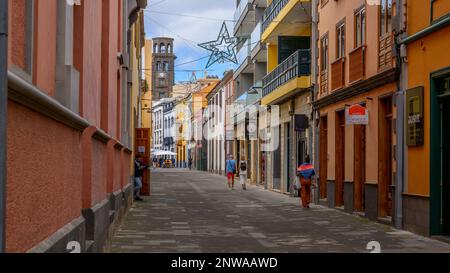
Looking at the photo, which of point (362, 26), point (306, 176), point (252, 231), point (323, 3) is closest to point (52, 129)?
point (252, 231)

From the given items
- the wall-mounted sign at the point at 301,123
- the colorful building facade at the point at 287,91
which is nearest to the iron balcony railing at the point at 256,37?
the colorful building facade at the point at 287,91

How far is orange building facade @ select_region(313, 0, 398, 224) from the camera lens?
18.0 m

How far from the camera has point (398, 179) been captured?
16.2 m

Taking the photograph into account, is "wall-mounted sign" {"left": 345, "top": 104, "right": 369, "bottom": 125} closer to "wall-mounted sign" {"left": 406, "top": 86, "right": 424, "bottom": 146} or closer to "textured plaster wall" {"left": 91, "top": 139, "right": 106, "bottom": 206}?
"wall-mounted sign" {"left": 406, "top": 86, "right": 424, "bottom": 146}

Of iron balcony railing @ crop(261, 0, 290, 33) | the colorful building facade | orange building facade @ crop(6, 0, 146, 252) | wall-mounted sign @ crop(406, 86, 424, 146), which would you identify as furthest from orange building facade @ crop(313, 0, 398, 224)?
orange building facade @ crop(6, 0, 146, 252)

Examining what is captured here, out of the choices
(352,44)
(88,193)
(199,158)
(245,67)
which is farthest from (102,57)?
(199,158)

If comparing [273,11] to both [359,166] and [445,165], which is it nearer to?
[359,166]

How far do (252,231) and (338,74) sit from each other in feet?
27.4

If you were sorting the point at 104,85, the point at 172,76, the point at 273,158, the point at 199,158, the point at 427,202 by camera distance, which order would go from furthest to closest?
the point at 172,76
the point at 199,158
the point at 273,158
the point at 427,202
the point at 104,85

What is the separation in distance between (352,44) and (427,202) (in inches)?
310

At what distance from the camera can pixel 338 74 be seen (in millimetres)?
22750

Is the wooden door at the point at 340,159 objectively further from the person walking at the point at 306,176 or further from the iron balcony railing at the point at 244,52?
the iron balcony railing at the point at 244,52
